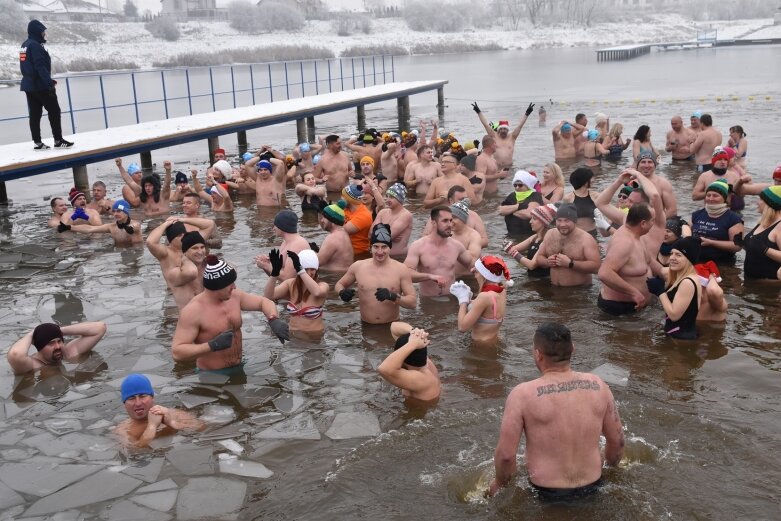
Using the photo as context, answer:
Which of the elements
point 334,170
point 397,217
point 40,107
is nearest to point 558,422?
point 397,217

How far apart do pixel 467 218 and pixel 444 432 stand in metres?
3.72

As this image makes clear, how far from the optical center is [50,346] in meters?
7.31

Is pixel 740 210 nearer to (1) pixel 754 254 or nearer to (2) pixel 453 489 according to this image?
(1) pixel 754 254

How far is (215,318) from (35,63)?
30.1 feet

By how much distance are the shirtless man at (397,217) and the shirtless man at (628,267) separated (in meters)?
2.70

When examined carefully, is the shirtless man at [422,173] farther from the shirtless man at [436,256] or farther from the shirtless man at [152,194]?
the shirtless man at [436,256]

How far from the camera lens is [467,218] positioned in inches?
360

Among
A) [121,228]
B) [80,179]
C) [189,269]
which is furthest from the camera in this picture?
[80,179]

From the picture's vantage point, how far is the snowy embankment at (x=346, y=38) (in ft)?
259

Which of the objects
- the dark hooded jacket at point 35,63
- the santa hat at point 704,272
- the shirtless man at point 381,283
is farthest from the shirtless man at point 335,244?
the dark hooded jacket at point 35,63

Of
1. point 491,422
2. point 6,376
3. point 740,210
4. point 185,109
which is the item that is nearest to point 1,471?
point 6,376

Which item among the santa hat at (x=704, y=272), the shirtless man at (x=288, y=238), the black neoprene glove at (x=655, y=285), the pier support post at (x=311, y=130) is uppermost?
the shirtless man at (x=288, y=238)

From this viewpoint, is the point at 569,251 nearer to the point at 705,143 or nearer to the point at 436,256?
the point at 436,256

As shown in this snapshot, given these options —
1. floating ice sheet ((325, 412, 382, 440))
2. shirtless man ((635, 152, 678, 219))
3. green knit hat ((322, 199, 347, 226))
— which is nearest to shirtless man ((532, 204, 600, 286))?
shirtless man ((635, 152, 678, 219))
